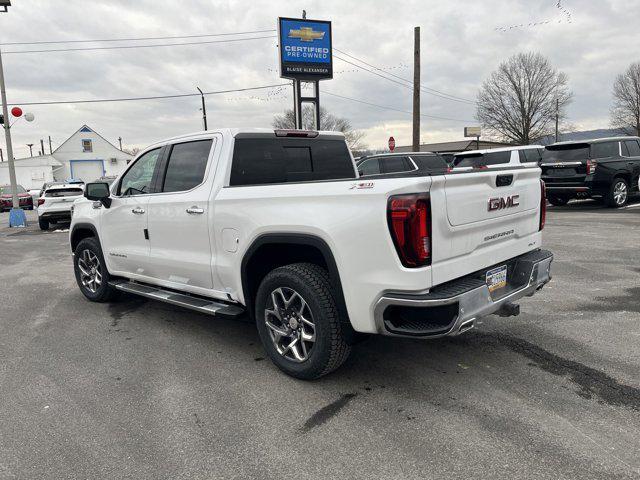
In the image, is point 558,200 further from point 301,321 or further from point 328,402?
point 328,402

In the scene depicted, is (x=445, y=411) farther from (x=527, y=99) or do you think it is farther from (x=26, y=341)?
(x=527, y=99)

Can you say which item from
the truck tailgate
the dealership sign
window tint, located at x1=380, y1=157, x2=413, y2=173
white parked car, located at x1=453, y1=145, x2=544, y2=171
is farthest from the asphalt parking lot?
the dealership sign

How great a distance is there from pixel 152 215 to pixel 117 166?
2268 inches

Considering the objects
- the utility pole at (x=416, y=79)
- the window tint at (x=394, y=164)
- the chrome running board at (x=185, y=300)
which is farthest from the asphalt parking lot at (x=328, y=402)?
the utility pole at (x=416, y=79)

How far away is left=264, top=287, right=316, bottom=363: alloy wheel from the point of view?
3.45 metres

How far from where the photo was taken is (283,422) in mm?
3033

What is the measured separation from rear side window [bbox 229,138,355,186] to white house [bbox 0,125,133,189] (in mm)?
55296

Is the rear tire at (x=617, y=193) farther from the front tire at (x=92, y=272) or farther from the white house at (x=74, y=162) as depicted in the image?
the white house at (x=74, y=162)

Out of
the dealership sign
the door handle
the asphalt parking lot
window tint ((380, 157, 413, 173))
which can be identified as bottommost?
the asphalt parking lot

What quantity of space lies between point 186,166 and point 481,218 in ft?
8.72

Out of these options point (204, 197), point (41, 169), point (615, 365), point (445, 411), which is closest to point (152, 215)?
point (204, 197)

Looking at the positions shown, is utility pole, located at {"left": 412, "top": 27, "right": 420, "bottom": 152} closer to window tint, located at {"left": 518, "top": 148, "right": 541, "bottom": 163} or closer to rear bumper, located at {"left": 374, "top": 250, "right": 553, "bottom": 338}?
window tint, located at {"left": 518, "top": 148, "right": 541, "bottom": 163}

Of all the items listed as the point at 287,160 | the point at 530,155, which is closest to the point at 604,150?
the point at 530,155

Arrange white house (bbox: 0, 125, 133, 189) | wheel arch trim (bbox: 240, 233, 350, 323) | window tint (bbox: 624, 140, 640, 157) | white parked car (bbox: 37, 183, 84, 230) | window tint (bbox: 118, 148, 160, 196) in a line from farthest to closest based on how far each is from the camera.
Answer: white house (bbox: 0, 125, 133, 189) → white parked car (bbox: 37, 183, 84, 230) → window tint (bbox: 624, 140, 640, 157) → window tint (bbox: 118, 148, 160, 196) → wheel arch trim (bbox: 240, 233, 350, 323)
